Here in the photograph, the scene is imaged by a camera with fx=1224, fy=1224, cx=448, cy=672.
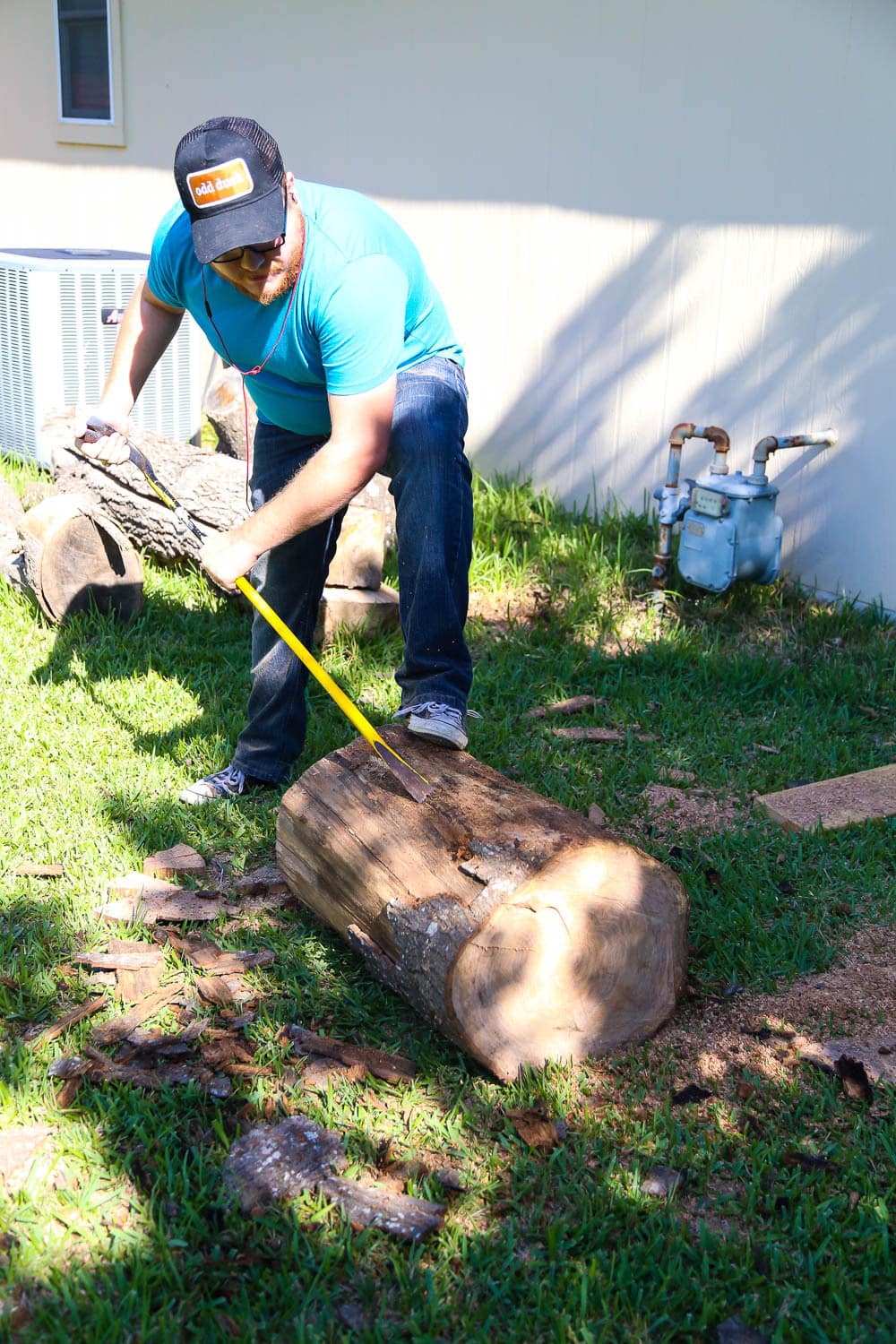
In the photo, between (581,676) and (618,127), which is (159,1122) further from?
(618,127)

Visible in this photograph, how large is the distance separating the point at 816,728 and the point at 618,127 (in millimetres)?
3145

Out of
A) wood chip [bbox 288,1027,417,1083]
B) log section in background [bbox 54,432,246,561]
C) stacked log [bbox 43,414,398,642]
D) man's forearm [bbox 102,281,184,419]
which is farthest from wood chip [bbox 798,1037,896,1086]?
log section in background [bbox 54,432,246,561]

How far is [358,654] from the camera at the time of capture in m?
4.96

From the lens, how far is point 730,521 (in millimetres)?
5113

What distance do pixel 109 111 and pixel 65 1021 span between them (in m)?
7.90

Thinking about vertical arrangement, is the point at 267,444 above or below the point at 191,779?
above

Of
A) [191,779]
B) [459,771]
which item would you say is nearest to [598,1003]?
[459,771]

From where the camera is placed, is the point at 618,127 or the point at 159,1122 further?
the point at 618,127

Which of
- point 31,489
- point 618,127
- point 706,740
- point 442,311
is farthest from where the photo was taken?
point 31,489

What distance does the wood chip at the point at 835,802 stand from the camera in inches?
148

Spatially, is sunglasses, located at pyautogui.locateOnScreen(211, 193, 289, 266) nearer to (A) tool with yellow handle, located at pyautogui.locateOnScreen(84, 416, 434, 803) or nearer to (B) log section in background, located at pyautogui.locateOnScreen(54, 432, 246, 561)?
(A) tool with yellow handle, located at pyautogui.locateOnScreen(84, 416, 434, 803)

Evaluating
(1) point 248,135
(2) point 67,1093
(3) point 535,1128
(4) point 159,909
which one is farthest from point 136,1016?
(1) point 248,135

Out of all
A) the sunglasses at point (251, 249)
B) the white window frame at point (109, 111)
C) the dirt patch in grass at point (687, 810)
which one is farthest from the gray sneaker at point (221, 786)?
the white window frame at point (109, 111)

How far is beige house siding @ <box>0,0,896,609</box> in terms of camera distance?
5078 mm
